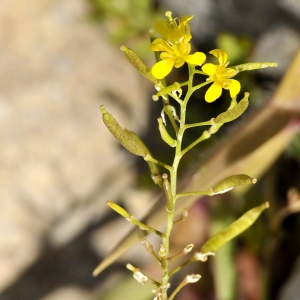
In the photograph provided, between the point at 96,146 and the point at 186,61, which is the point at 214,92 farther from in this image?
the point at 96,146

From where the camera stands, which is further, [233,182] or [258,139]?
[258,139]

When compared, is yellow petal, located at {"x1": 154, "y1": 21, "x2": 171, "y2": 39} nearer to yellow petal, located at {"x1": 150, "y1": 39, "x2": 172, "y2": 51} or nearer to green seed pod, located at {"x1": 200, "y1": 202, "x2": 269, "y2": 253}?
yellow petal, located at {"x1": 150, "y1": 39, "x2": 172, "y2": 51}

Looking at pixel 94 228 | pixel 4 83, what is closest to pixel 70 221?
pixel 94 228

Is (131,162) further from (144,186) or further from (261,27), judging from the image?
(261,27)

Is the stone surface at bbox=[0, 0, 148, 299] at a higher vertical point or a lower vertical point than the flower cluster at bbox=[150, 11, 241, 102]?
lower

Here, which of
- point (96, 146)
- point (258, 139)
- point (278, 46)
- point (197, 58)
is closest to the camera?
point (197, 58)

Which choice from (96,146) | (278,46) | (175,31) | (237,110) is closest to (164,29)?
(175,31)

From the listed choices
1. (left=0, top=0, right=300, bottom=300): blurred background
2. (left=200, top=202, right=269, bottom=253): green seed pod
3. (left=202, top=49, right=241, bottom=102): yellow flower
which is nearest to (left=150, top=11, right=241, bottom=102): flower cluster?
(left=202, top=49, right=241, bottom=102): yellow flower
